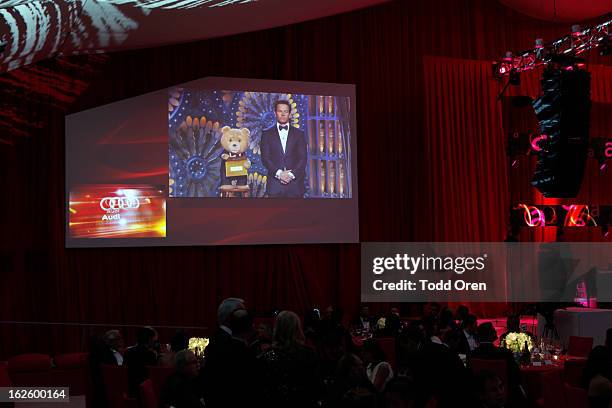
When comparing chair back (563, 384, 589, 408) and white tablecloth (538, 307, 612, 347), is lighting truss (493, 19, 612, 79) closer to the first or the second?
white tablecloth (538, 307, 612, 347)

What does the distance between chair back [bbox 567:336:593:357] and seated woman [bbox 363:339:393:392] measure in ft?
11.8

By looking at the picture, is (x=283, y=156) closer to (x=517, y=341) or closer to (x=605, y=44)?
(x=605, y=44)

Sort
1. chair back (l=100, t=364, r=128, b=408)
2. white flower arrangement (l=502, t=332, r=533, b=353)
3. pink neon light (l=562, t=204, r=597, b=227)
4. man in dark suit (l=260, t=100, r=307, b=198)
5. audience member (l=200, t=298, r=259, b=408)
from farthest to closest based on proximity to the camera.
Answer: pink neon light (l=562, t=204, r=597, b=227)
man in dark suit (l=260, t=100, r=307, b=198)
white flower arrangement (l=502, t=332, r=533, b=353)
chair back (l=100, t=364, r=128, b=408)
audience member (l=200, t=298, r=259, b=408)

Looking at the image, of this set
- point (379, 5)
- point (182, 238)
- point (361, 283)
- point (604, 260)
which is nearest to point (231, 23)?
point (182, 238)

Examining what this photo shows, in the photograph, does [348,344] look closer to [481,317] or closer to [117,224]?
[117,224]

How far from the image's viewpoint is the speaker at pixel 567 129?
31.8 ft

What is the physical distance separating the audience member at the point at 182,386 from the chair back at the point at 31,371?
2309 mm

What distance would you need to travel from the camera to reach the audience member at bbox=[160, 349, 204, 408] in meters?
4.34

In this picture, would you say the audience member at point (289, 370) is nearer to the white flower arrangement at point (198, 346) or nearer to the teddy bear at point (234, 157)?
the white flower arrangement at point (198, 346)

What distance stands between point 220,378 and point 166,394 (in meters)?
0.86

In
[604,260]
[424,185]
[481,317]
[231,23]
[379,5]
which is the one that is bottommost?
[481,317]

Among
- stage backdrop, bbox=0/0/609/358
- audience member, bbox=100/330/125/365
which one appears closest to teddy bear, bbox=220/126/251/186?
stage backdrop, bbox=0/0/609/358

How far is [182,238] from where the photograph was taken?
1198 centimetres

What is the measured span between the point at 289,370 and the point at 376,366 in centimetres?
145
